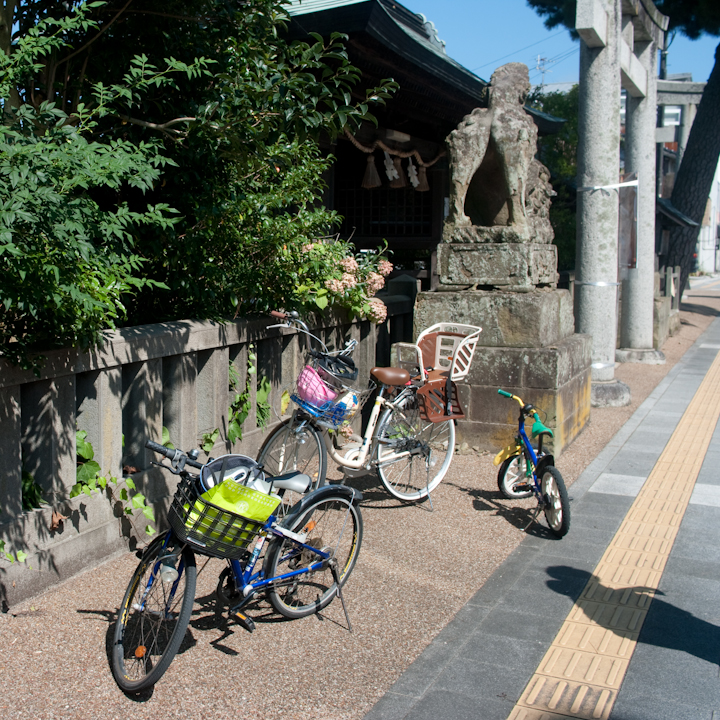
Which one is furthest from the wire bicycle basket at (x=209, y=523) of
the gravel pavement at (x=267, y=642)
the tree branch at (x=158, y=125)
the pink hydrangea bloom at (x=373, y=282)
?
the pink hydrangea bloom at (x=373, y=282)

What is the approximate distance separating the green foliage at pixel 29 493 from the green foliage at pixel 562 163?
14347 millimetres

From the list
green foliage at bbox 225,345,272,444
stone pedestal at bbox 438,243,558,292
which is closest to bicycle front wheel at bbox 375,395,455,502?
green foliage at bbox 225,345,272,444

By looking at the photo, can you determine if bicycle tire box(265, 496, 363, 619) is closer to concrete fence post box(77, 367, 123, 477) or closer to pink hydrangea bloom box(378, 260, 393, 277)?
concrete fence post box(77, 367, 123, 477)

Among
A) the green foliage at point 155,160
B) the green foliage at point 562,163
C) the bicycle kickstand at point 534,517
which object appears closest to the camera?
the green foliage at point 155,160

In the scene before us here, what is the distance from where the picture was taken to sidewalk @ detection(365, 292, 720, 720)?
303 cm

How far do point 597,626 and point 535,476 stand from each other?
1520 mm

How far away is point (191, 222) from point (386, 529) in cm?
237

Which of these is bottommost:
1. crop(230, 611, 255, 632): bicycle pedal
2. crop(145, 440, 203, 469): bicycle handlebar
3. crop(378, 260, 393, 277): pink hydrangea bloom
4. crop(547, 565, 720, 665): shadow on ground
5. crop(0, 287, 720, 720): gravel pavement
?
crop(547, 565, 720, 665): shadow on ground

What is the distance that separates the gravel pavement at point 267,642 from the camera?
2953 mm

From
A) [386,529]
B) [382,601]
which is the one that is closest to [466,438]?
[386,529]

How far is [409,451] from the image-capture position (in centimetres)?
535

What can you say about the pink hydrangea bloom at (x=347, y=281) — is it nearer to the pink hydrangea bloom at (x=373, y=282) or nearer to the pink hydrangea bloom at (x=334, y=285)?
the pink hydrangea bloom at (x=334, y=285)

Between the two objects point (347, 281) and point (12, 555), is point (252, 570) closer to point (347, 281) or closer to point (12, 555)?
point (12, 555)

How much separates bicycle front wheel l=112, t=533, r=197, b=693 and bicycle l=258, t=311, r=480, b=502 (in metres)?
1.47
